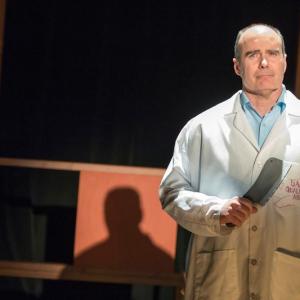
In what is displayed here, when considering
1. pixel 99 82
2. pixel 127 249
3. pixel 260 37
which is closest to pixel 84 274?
pixel 127 249

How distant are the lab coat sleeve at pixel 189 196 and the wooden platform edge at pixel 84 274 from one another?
85cm

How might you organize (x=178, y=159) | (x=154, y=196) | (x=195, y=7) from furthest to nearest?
(x=195, y=7) < (x=154, y=196) < (x=178, y=159)

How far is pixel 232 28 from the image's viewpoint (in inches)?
101

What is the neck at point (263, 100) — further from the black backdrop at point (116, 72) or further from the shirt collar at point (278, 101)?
the black backdrop at point (116, 72)

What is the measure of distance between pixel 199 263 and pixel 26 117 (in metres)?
1.45

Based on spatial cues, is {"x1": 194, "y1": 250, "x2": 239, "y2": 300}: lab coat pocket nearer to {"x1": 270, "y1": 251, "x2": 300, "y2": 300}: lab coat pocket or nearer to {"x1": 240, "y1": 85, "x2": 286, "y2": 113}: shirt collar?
{"x1": 270, "y1": 251, "x2": 300, "y2": 300}: lab coat pocket

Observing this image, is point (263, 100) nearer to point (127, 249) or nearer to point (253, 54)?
point (253, 54)

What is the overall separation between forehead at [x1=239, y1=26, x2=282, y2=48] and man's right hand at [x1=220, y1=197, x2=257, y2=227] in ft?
1.53

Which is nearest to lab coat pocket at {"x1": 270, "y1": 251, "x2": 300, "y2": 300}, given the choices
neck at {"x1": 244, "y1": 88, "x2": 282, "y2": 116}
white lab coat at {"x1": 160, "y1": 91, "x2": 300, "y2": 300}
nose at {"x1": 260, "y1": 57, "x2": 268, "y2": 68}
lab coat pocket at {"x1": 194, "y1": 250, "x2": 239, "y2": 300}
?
white lab coat at {"x1": 160, "y1": 91, "x2": 300, "y2": 300}

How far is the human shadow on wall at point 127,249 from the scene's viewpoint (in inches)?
88.2

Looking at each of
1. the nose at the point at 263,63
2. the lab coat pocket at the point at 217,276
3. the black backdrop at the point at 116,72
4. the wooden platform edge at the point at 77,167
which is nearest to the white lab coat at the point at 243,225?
the lab coat pocket at the point at 217,276

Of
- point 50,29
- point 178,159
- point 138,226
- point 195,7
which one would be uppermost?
point 195,7

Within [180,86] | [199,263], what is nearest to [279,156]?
[199,263]

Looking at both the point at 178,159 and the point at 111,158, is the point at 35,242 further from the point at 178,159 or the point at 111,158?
the point at 178,159
